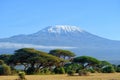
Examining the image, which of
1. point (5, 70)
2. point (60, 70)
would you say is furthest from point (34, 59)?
point (5, 70)

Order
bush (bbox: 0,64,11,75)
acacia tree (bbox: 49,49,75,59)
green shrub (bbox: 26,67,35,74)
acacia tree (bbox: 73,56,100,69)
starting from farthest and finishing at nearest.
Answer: acacia tree (bbox: 49,49,75,59) < acacia tree (bbox: 73,56,100,69) < green shrub (bbox: 26,67,35,74) < bush (bbox: 0,64,11,75)

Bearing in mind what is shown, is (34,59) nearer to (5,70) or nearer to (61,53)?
(5,70)

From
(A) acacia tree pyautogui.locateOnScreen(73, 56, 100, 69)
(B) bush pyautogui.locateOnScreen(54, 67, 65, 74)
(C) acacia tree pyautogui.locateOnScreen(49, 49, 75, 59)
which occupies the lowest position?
(B) bush pyautogui.locateOnScreen(54, 67, 65, 74)

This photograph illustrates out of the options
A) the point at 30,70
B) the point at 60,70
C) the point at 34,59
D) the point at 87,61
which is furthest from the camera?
the point at 87,61

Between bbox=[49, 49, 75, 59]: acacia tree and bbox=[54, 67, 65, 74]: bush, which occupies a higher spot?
bbox=[49, 49, 75, 59]: acacia tree

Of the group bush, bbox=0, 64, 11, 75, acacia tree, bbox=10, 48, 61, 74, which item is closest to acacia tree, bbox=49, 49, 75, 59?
acacia tree, bbox=10, 48, 61, 74

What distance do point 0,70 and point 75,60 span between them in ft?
79.4

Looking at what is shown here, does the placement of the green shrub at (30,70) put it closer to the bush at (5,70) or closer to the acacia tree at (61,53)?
the bush at (5,70)

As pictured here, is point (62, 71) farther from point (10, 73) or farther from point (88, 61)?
point (88, 61)

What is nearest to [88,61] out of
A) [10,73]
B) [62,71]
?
[62,71]

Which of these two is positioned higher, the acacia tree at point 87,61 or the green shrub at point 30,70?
the acacia tree at point 87,61

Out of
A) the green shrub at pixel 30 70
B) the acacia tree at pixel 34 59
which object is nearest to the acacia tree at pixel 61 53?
the acacia tree at pixel 34 59

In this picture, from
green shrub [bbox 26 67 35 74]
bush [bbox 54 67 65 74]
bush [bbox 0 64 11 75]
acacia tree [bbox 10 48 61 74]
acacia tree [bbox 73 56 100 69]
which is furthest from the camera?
acacia tree [bbox 73 56 100 69]

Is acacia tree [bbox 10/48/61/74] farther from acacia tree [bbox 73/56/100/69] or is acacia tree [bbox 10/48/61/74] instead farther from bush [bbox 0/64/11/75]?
acacia tree [bbox 73/56/100/69]
